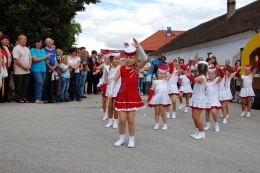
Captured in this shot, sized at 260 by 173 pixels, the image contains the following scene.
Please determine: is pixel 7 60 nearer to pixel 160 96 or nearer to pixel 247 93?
pixel 160 96

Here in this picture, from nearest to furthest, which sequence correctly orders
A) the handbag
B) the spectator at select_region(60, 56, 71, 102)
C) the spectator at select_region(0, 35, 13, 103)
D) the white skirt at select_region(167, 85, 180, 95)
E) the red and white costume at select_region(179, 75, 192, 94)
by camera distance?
the handbag
the spectator at select_region(0, 35, 13, 103)
the white skirt at select_region(167, 85, 180, 95)
the red and white costume at select_region(179, 75, 192, 94)
the spectator at select_region(60, 56, 71, 102)

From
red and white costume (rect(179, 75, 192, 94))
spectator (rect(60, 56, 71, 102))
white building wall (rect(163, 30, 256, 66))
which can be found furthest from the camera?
white building wall (rect(163, 30, 256, 66))

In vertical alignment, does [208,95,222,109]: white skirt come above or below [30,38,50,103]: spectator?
below

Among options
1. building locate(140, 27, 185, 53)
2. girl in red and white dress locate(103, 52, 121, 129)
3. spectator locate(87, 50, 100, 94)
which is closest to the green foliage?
spectator locate(87, 50, 100, 94)

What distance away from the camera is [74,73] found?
563 inches

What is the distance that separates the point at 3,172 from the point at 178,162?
8.73 feet

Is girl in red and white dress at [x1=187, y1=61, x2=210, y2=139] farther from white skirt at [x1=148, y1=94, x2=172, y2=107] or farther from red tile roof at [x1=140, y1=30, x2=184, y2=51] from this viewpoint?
red tile roof at [x1=140, y1=30, x2=184, y2=51]

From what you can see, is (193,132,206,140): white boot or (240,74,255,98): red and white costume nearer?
(193,132,206,140): white boot

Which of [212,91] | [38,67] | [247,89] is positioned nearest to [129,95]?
[212,91]

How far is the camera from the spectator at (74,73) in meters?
14.1

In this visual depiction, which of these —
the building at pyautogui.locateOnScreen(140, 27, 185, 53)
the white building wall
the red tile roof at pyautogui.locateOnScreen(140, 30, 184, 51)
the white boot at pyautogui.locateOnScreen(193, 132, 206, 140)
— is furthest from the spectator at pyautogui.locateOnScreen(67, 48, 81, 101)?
the red tile roof at pyautogui.locateOnScreen(140, 30, 184, 51)

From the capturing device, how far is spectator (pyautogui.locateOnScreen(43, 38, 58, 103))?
42.5ft

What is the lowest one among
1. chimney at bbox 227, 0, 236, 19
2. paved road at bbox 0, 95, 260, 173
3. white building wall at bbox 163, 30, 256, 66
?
paved road at bbox 0, 95, 260, 173

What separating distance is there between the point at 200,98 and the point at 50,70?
673 centimetres
